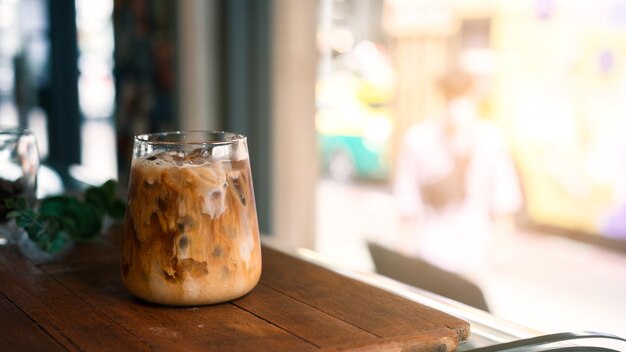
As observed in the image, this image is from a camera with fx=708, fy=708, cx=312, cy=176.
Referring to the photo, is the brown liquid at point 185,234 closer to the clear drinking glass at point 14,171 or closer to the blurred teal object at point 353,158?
the clear drinking glass at point 14,171

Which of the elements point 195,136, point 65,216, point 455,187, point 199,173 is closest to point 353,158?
point 455,187

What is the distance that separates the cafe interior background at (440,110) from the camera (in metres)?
3.12

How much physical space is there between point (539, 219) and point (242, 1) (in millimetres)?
2003

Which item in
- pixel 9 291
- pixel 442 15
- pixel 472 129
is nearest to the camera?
pixel 9 291

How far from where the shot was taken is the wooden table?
69cm

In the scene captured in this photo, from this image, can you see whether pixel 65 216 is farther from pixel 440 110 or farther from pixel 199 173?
pixel 440 110

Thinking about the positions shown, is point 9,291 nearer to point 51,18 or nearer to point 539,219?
point 539,219

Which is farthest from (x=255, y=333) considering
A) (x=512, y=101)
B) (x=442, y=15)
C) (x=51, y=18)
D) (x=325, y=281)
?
(x=51, y=18)

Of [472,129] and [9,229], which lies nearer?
[9,229]

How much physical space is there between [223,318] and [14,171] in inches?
18.8

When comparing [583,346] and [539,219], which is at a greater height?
[583,346]

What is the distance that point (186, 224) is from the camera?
771 mm

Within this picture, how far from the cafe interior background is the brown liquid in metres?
1.91

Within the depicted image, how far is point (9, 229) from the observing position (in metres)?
1.05
